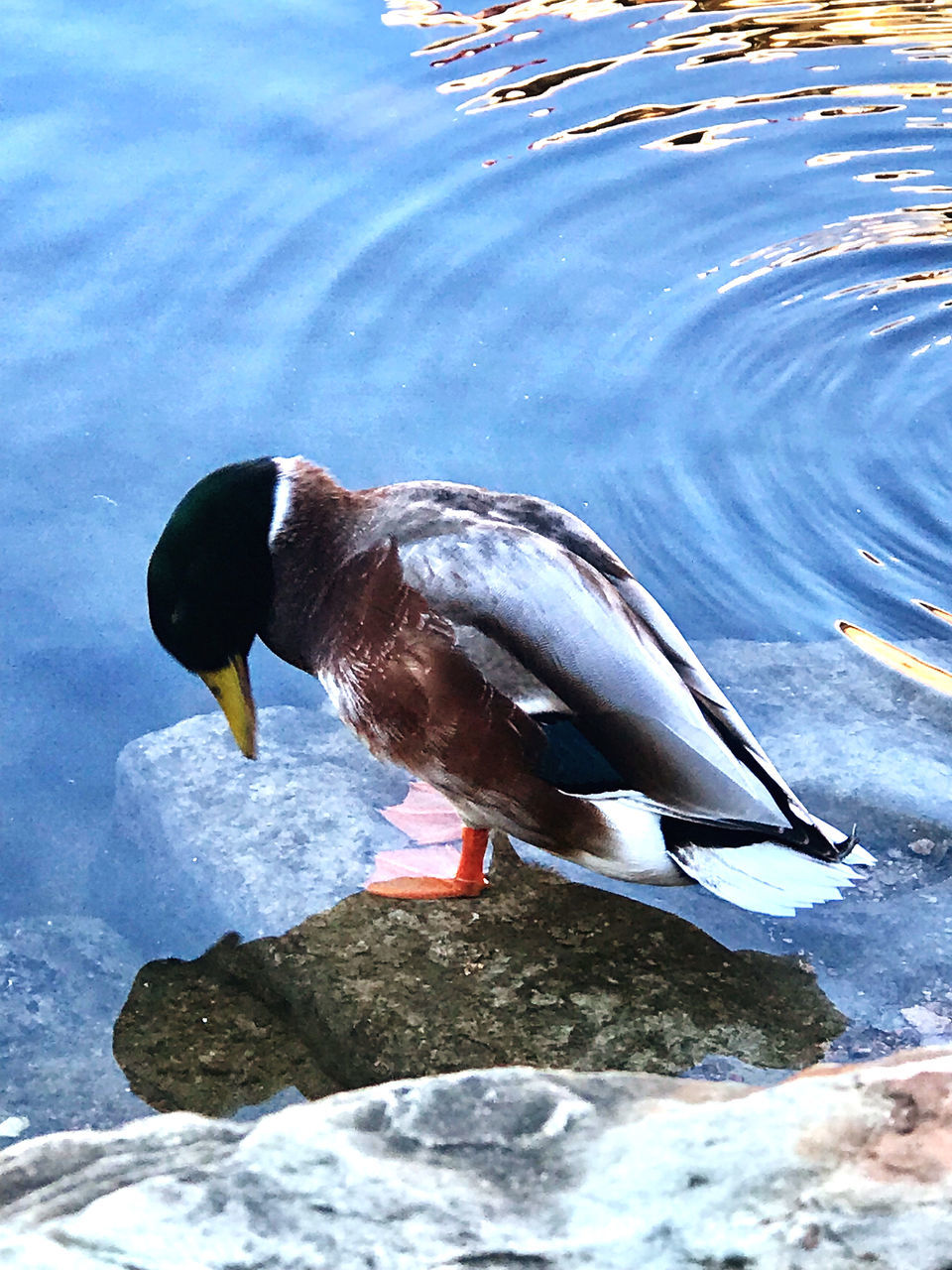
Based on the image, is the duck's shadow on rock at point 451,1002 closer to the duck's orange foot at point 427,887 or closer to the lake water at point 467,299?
the duck's orange foot at point 427,887

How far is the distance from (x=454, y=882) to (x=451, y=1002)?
1.07 feet

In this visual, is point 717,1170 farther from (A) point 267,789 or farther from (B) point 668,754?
(A) point 267,789

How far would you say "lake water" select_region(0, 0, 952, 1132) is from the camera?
3660mm

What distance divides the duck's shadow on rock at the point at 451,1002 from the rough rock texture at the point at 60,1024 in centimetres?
4

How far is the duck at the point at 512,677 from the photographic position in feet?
8.61

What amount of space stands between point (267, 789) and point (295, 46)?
3506mm

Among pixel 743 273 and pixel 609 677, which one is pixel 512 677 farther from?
pixel 743 273

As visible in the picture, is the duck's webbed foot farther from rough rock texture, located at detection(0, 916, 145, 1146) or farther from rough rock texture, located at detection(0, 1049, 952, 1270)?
rough rock texture, located at detection(0, 1049, 952, 1270)

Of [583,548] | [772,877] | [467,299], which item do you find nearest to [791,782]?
[772,877]

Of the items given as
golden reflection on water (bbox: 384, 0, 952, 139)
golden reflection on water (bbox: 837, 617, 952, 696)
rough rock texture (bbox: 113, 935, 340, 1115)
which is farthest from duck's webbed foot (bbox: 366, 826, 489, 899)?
golden reflection on water (bbox: 384, 0, 952, 139)

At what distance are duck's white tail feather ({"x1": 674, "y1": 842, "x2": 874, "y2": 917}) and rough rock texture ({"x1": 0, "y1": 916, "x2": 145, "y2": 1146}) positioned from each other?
100 cm

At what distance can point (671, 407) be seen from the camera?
4234mm

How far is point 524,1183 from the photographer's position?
5.63ft

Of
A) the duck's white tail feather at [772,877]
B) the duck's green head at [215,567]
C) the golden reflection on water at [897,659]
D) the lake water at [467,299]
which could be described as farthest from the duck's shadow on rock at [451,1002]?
the golden reflection on water at [897,659]
